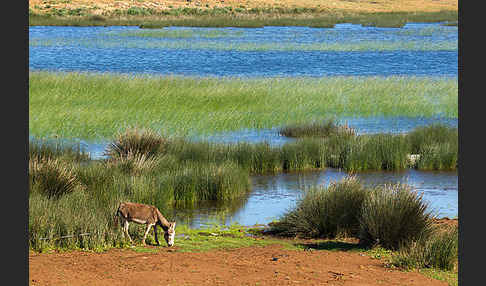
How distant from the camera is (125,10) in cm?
10231

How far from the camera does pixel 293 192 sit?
16.1m

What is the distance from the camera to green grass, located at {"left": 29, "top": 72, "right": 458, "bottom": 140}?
2431cm

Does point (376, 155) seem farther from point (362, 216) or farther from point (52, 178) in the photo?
point (52, 178)

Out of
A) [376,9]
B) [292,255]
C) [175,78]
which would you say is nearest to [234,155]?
[292,255]

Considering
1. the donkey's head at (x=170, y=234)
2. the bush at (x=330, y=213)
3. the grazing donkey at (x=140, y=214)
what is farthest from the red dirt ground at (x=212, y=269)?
the bush at (x=330, y=213)

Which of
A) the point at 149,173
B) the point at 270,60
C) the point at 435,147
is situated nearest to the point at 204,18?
the point at 270,60

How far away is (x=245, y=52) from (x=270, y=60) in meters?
4.81

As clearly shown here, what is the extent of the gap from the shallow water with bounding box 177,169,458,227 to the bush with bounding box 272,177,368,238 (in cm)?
62

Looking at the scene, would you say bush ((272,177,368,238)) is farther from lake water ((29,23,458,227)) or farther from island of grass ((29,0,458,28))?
island of grass ((29,0,458,28))

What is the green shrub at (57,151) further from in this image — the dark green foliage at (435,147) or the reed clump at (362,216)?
the dark green foliage at (435,147)

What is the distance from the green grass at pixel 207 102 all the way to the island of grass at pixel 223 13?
155 ft

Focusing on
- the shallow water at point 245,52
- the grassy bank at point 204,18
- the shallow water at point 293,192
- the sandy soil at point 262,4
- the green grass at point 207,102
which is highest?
the sandy soil at point 262,4

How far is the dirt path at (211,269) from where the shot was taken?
8.55 metres

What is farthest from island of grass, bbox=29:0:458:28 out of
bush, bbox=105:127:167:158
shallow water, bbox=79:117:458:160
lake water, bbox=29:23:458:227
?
bush, bbox=105:127:167:158
